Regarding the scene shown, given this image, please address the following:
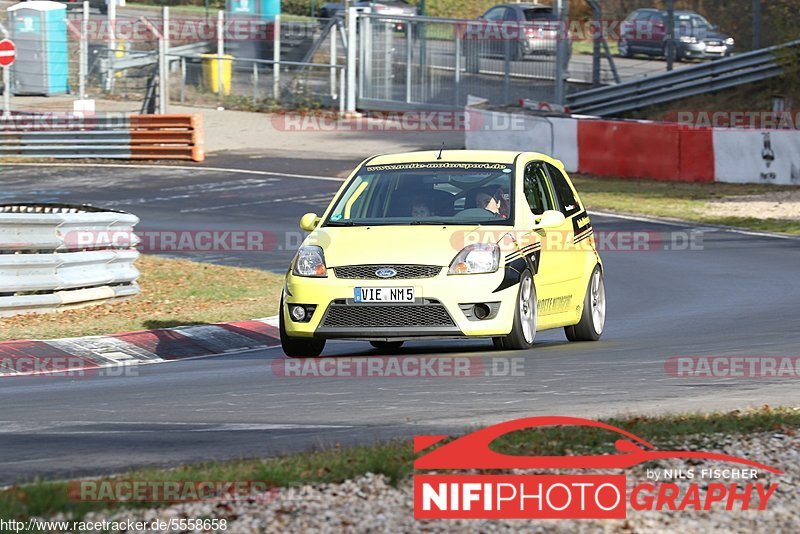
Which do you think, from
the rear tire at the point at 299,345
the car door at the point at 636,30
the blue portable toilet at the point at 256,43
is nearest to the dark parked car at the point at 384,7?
the blue portable toilet at the point at 256,43

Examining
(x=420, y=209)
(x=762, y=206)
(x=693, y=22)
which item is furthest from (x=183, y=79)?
(x=420, y=209)

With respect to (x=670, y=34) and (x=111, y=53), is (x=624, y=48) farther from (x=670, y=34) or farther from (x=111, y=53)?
(x=111, y=53)

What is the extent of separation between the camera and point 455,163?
1188 cm

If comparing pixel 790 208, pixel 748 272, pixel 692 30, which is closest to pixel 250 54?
pixel 692 30

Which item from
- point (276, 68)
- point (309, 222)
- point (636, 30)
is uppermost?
point (636, 30)

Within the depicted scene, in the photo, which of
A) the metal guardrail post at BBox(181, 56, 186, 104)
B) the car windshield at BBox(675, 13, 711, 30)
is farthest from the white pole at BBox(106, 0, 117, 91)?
the car windshield at BBox(675, 13, 711, 30)

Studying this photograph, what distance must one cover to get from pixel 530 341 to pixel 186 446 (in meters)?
4.34

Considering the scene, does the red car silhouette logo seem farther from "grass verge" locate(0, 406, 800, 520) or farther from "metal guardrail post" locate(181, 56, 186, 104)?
"metal guardrail post" locate(181, 56, 186, 104)

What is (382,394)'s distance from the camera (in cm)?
923

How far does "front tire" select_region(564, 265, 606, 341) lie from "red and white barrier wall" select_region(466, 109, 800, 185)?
15.9m

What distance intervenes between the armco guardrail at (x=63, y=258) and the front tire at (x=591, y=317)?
475cm

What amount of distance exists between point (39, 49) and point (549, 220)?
121 feet

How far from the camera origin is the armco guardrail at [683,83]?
34.4 metres

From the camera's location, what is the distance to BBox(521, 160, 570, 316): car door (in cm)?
1145
